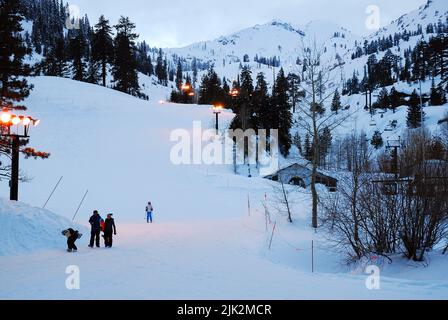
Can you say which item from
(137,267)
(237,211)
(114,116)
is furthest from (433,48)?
(137,267)

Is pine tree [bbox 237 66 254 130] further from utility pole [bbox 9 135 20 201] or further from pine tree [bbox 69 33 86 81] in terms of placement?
utility pole [bbox 9 135 20 201]

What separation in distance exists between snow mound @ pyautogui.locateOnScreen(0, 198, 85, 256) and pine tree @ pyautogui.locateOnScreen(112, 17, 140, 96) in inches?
2302

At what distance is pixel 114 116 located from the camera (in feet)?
165

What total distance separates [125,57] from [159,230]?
5581 centimetres

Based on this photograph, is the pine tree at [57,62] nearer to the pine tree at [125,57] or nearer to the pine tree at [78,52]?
the pine tree at [78,52]

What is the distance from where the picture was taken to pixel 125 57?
69000mm

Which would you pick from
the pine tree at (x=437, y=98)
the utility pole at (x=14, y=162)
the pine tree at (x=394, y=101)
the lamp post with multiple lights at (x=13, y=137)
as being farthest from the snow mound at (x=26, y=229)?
the pine tree at (x=394, y=101)

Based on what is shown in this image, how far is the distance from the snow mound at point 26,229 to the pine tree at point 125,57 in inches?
2302

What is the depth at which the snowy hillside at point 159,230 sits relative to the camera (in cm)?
930

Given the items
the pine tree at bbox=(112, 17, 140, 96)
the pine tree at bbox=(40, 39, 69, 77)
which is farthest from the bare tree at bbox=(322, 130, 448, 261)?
the pine tree at bbox=(40, 39, 69, 77)

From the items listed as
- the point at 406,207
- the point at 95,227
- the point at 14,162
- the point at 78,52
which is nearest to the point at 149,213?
the point at 95,227

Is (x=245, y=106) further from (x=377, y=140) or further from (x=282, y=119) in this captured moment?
(x=377, y=140)

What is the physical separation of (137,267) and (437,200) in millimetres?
10095

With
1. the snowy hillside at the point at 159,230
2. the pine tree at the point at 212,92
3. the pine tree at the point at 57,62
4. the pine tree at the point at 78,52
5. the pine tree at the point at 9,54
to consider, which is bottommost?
the snowy hillside at the point at 159,230
